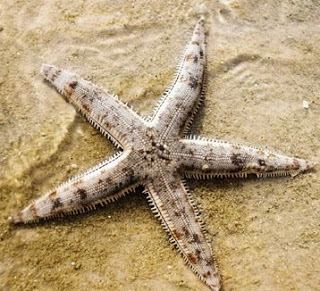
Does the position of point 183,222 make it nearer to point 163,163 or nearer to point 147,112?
point 163,163

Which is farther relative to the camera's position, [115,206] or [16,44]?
[16,44]

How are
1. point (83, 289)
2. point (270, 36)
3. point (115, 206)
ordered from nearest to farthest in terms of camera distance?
point (83, 289) → point (115, 206) → point (270, 36)

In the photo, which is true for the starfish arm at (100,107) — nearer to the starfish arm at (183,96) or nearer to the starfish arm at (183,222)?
the starfish arm at (183,96)

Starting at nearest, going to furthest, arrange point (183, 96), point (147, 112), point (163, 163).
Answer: point (163, 163) < point (183, 96) < point (147, 112)

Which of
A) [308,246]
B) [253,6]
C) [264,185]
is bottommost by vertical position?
[308,246]

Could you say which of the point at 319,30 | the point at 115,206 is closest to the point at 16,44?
the point at 115,206

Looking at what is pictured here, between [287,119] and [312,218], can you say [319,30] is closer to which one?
[287,119]

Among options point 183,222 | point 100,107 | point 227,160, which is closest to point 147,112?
point 100,107
